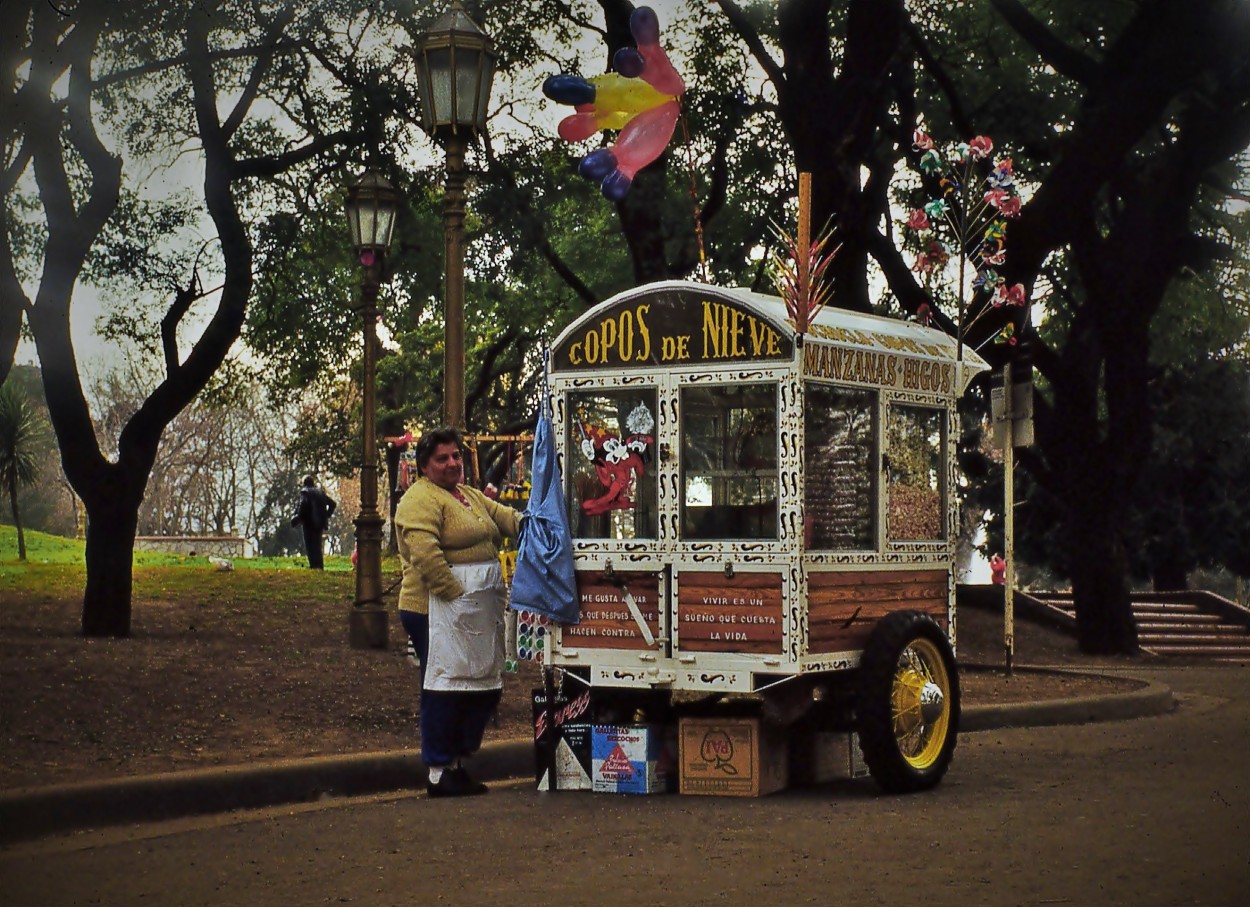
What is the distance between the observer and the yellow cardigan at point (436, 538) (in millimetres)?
10641

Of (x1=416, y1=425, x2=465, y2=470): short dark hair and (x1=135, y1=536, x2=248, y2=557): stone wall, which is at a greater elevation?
(x1=135, y1=536, x2=248, y2=557): stone wall

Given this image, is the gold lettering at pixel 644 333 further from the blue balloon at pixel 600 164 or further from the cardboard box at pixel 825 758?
the cardboard box at pixel 825 758

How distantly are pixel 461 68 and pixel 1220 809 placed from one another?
665cm

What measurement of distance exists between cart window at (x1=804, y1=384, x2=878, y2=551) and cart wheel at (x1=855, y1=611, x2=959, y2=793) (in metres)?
0.57

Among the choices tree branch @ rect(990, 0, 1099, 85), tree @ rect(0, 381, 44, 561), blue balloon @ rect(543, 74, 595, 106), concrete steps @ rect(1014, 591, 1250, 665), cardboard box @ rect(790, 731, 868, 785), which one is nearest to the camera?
cardboard box @ rect(790, 731, 868, 785)

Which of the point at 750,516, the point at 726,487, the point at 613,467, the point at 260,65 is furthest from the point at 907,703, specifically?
the point at 260,65

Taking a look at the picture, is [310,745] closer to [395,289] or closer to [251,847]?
[251,847]

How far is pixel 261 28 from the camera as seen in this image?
2122 centimetres

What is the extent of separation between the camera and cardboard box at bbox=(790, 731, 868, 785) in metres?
11.3

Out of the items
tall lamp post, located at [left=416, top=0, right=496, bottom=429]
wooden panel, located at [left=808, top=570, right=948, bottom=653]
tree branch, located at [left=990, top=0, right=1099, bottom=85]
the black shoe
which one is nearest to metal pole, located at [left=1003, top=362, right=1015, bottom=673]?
tree branch, located at [left=990, top=0, right=1099, bottom=85]

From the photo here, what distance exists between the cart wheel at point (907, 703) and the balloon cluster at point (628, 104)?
10.7ft

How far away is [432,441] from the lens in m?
10.9

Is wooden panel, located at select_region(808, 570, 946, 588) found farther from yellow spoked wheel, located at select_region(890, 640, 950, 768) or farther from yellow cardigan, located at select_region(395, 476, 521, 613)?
yellow cardigan, located at select_region(395, 476, 521, 613)

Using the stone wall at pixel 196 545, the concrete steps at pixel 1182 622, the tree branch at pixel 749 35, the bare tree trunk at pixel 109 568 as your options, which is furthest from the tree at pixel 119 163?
the stone wall at pixel 196 545
